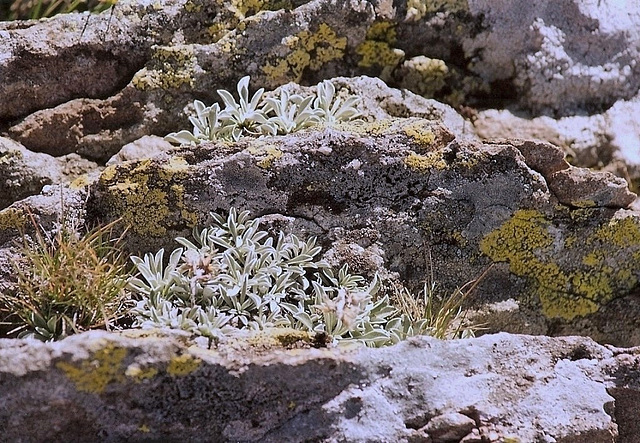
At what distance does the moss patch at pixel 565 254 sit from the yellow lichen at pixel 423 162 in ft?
1.90

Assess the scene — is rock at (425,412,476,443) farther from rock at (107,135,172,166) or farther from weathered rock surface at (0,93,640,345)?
rock at (107,135,172,166)

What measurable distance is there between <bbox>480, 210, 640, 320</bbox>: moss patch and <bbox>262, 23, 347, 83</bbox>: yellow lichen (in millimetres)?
1841

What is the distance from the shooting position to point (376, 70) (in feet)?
16.6

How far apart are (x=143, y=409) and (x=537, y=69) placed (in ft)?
12.3

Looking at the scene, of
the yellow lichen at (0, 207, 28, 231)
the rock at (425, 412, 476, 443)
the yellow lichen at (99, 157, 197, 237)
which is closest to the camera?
the rock at (425, 412, 476, 443)

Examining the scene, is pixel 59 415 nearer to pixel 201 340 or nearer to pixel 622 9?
pixel 201 340

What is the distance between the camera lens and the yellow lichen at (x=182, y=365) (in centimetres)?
305

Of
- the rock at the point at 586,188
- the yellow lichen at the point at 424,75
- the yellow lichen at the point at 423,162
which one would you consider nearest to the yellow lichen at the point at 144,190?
the yellow lichen at the point at 423,162

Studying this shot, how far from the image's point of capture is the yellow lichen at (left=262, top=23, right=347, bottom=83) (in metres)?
4.82

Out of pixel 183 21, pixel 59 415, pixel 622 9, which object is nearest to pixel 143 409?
pixel 59 415

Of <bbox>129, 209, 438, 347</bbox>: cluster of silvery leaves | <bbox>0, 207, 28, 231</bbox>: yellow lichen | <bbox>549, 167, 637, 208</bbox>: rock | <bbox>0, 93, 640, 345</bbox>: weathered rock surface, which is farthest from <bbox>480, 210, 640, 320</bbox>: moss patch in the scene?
<bbox>0, 207, 28, 231</bbox>: yellow lichen

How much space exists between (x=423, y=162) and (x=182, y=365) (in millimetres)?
2078

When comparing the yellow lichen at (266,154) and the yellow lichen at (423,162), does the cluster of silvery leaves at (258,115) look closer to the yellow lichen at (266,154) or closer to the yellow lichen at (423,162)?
the yellow lichen at (266,154)

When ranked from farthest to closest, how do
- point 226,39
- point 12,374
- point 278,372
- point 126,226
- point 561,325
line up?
point 226,39, point 561,325, point 126,226, point 278,372, point 12,374
